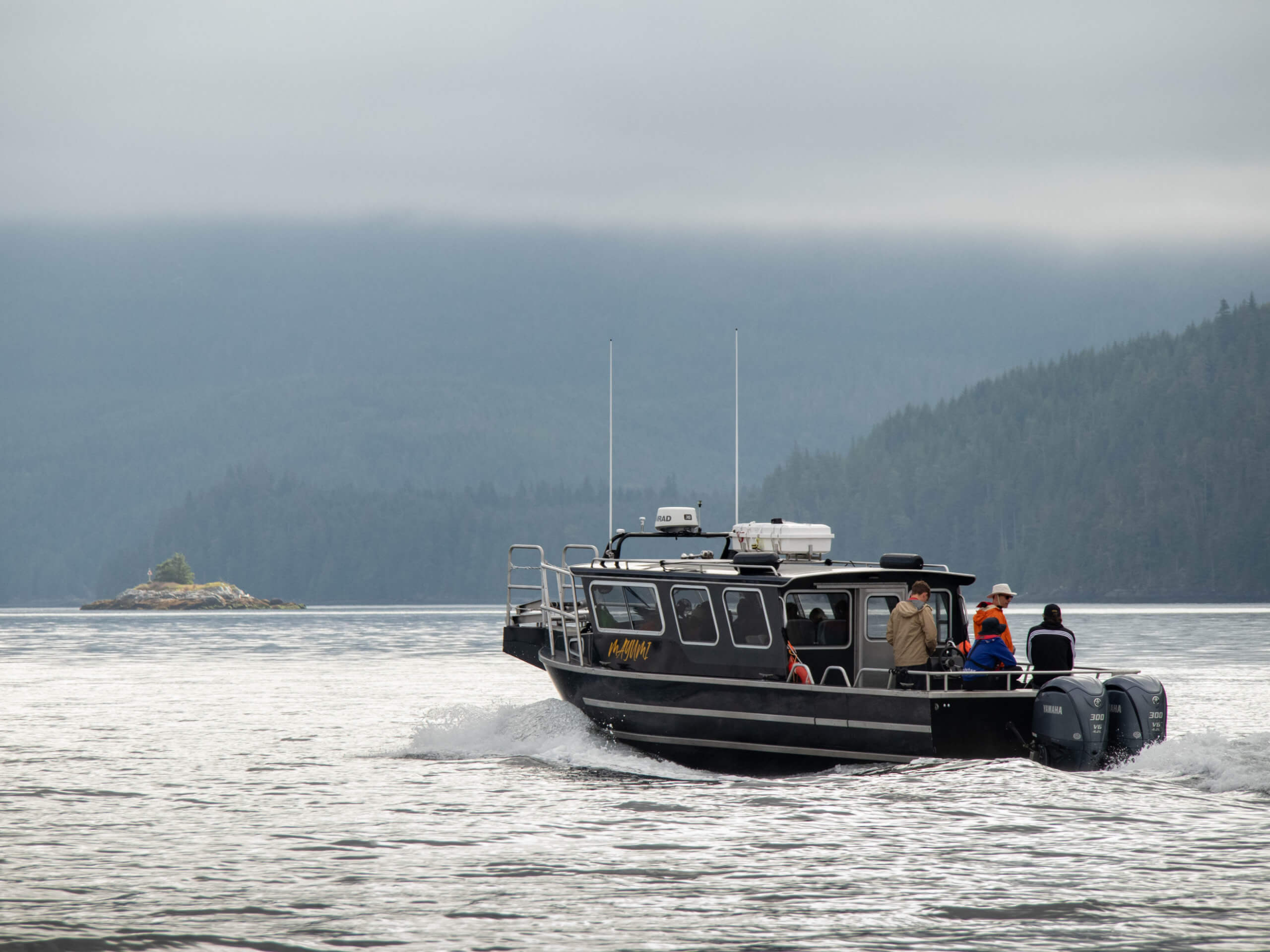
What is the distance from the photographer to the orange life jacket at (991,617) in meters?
19.8

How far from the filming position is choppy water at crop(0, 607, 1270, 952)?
41.9ft

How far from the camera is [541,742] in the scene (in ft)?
80.5

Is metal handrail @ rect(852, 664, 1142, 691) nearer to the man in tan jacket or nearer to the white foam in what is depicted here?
the man in tan jacket

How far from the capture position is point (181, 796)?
20.8 m

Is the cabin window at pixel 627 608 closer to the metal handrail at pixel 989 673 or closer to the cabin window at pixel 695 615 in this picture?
the cabin window at pixel 695 615

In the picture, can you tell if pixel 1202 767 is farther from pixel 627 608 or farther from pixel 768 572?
pixel 627 608

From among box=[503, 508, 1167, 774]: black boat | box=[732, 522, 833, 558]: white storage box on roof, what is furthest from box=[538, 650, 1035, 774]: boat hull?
box=[732, 522, 833, 558]: white storage box on roof

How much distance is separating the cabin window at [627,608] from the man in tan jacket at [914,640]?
4.00 metres

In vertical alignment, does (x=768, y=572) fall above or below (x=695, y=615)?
above

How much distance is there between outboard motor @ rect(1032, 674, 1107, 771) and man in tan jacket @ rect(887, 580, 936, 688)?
5.25 feet

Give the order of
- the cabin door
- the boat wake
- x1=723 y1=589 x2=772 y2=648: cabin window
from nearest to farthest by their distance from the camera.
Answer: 1. x1=723 y1=589 x2=772 y2=648: cabin window
2. the cabin door
3. the boat wake

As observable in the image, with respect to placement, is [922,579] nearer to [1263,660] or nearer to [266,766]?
[266,766]

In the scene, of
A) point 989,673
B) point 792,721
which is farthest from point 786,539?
point 989,673

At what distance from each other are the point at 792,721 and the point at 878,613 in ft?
8.16
